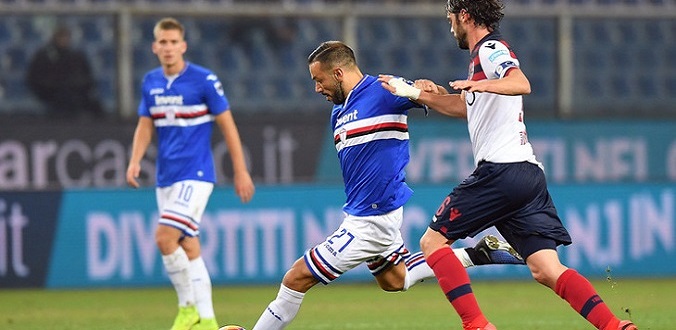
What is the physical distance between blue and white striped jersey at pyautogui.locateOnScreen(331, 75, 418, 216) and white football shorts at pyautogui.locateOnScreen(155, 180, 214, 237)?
222 cm

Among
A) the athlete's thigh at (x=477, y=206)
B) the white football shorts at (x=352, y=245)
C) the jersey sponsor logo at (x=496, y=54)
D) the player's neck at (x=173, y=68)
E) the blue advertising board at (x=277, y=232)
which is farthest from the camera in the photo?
the blue advertising board at (x=277, y=232)

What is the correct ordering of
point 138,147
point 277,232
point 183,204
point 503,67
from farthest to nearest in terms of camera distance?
point 277,232 → point 138,147 → point 183,204 → point 503,67

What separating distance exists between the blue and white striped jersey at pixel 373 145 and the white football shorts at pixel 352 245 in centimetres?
6

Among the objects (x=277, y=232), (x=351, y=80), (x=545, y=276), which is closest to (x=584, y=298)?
(x=545, y=276)

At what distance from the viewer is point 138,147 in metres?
10.1

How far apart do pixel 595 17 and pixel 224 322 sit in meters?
7.56

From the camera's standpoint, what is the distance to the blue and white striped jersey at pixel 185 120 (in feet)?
32.6

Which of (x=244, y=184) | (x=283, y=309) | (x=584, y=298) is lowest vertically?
(x=283, y=309)

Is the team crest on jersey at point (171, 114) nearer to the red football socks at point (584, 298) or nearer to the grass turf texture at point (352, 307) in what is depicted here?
the grass turf texture at point (352, 307)

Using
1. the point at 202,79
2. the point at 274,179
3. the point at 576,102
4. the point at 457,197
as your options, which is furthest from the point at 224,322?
the point at 576,102

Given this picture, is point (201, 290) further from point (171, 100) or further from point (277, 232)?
point (277, 232)

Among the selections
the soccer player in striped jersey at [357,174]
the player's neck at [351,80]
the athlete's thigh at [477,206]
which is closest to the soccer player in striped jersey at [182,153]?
the soccer player in striped jersey at [357,174]

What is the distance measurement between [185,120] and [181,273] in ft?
3.66

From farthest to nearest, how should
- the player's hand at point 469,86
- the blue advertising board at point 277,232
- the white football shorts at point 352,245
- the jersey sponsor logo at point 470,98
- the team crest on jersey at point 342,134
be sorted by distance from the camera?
the blue advertising board at point 277,232 → the team crest on jersey at point 342,134 → the white football shorts at point 352,245 → the jersey sponsor logo at point 470,98 → the player's hand at point 469,86
